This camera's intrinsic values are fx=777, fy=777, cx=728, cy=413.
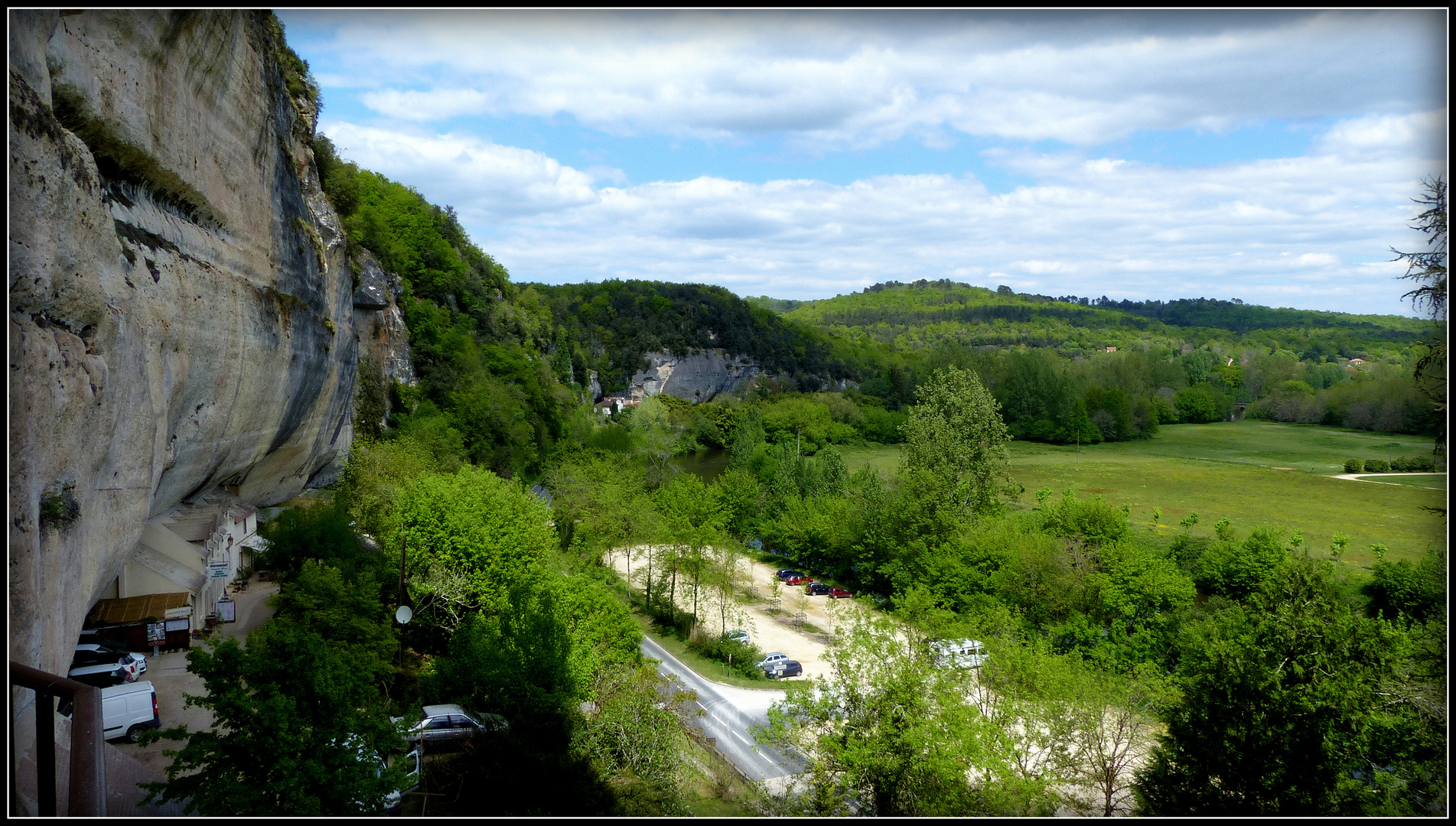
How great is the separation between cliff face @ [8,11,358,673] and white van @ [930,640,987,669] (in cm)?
1350

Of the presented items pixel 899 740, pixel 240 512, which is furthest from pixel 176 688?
pixel 899 740

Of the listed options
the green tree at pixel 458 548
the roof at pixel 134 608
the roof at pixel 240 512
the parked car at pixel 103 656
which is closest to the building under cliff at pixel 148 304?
the roof at pixel 240 512

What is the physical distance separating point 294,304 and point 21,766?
15.8 meters

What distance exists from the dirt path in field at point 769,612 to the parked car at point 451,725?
11895 mm

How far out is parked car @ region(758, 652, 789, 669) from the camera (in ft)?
82.0

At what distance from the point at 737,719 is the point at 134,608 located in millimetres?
14332

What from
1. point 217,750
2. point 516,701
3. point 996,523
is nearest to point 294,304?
point 516,701

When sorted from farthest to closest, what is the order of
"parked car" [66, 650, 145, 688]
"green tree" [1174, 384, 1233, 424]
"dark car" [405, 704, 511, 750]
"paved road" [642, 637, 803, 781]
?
1. "green tree" [1174, 384, 1233, 424]
2. "paved road" [642, 637, 803, 781]
3. "dark car" [405, 704, 511, 750]
4. "parked car" [66, 650, 145, 688]

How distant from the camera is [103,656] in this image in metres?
14.9

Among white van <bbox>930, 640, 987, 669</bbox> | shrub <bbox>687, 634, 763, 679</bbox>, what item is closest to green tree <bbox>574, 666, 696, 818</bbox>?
white van <bbox>930, 640, 987, 669</bbox>

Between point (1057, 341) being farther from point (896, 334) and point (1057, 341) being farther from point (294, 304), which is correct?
point (294, 304)

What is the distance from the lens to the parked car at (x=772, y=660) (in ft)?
82.0

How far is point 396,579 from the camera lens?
67.6ft

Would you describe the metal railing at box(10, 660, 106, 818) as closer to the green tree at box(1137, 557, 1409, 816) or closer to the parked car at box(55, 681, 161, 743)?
the parked car at box(55, 681, 161, 743)
